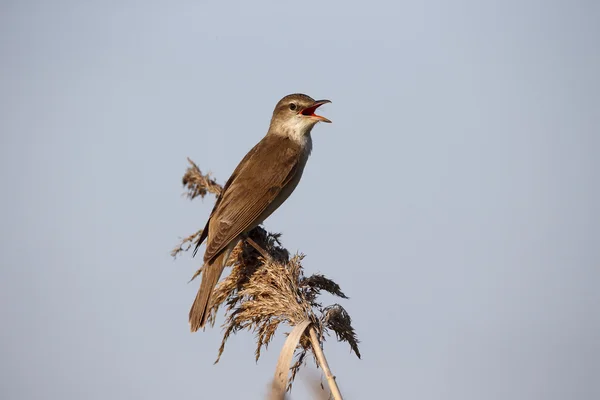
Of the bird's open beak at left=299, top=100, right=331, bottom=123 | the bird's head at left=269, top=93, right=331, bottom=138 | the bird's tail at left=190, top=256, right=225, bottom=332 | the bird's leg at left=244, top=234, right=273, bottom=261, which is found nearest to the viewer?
the bird's leg at left=244, top=234, right=273, bottom=261

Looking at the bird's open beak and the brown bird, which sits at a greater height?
the bird's open beak

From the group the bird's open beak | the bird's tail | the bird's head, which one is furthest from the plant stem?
the bird's head

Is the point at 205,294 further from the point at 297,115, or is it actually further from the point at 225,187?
the point at 297,115

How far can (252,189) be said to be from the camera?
504cm

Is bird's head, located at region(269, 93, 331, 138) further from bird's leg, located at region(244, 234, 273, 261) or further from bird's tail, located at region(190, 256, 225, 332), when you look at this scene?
bird's tail, located at region(190, 256, 225, 332)

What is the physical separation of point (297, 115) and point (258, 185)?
0.98 meters

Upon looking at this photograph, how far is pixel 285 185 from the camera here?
17.4 feet

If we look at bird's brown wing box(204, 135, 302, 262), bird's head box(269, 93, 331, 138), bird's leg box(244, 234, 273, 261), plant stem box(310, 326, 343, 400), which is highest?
bird's head box(269, 93, 331, 138)

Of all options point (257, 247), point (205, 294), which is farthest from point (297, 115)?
point (205, 294)

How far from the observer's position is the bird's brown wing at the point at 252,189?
15.0ft

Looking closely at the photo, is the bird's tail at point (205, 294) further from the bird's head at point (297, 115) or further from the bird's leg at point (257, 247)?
the bird's head at point (297, 115)

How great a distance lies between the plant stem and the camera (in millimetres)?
2559

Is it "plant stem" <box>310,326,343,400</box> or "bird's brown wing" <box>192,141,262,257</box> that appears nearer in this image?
"plant stem" <box>310,326,343,400</box>

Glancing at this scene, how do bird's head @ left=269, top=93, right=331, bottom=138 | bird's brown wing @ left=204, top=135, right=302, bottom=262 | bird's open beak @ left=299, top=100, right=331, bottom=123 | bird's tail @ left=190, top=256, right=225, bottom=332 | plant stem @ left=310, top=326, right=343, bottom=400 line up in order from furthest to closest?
bird's head @ left=269, top=93, right=331, bottom=138 → bird's open beak @ left=299, top=100, right=331, bottom=123 → bird's brown wing @ left=204, top=135, right=302, bottom=262 → bird's tail @ left=190, top=256, right=225, bottom=332 → plant stem @ left=310, top=326, right=343, bottom=400
